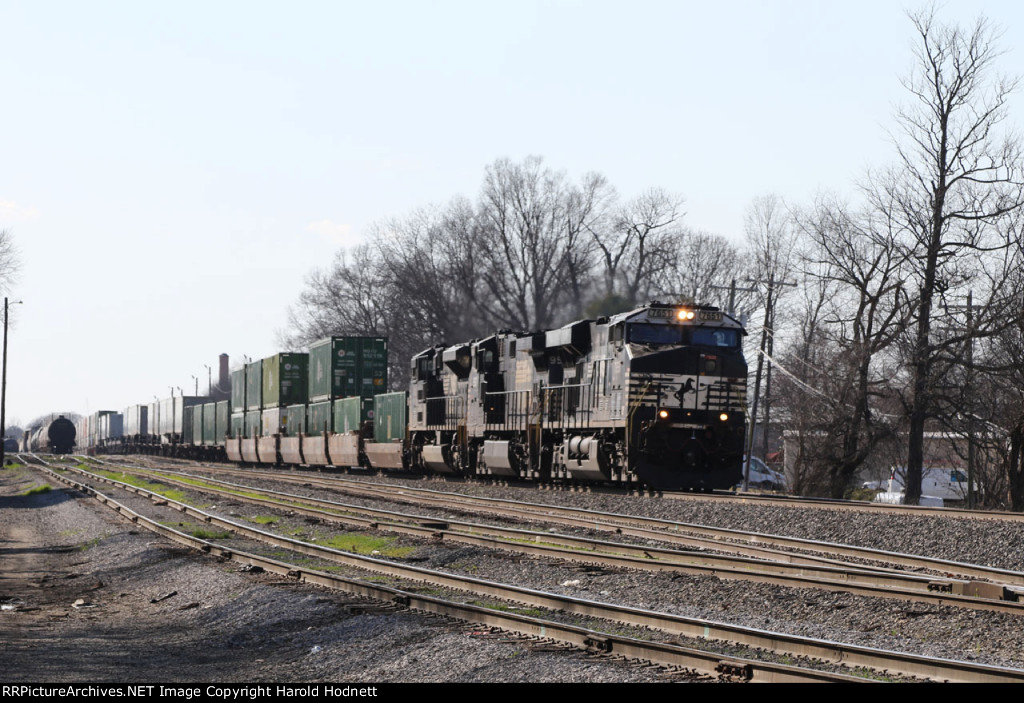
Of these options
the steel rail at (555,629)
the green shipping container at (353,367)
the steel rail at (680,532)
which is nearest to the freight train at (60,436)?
the green shipping container at (353,367)

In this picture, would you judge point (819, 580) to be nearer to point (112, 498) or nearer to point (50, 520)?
point (50, 520)

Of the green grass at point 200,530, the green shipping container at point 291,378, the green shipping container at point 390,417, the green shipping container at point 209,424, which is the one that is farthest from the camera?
the green shipping container at point 209,424

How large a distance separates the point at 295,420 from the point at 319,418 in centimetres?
286

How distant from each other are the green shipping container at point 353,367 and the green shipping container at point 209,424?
59.0ft

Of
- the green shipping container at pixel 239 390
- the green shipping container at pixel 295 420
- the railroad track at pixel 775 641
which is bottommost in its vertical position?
the railroad track at pixel 775 641

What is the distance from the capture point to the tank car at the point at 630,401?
73.0ft

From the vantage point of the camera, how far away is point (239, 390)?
53.5 m

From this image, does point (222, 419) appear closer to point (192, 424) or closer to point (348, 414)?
point (192, 424)

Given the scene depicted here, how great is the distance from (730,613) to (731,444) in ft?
41.2

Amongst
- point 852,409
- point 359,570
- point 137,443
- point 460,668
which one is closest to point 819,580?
point 460,668

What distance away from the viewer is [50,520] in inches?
943

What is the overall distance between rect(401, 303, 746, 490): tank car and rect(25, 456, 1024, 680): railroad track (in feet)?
35.0

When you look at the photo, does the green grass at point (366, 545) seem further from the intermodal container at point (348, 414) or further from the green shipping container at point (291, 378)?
the green shipping container at point (291, 378)

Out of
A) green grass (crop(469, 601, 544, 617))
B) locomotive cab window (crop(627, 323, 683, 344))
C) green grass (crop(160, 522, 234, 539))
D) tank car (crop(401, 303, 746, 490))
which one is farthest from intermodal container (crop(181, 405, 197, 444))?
green grass (crop(469, 601, 544, 617))
